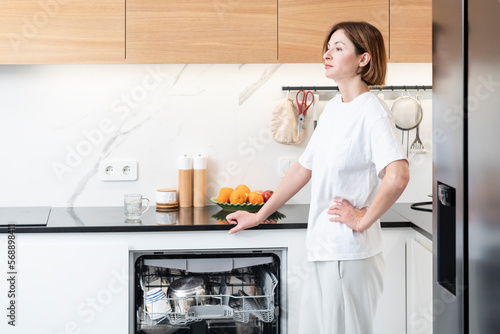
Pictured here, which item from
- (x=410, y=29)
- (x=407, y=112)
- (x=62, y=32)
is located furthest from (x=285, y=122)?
(x=62, y=32)

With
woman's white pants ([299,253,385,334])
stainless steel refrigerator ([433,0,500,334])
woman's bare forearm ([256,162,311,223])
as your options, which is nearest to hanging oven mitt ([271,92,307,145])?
woman's bare forearm ([256,162,311,223])

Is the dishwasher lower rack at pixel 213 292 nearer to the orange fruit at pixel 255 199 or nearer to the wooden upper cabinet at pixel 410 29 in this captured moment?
the orange fruit at pixel 255 199

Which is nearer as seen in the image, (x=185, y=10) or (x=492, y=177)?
(x=492, y=177)

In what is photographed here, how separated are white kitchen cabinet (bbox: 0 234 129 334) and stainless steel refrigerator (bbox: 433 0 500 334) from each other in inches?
60.7

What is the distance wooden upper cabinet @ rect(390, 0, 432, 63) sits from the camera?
7.55 feet

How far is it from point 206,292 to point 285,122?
87 centimetres

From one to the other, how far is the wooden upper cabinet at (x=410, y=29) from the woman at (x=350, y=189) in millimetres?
659

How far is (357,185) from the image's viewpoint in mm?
1702

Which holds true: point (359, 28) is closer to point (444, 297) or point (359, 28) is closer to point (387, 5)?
point (387, 5)

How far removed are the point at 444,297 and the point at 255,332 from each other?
5.51 feet

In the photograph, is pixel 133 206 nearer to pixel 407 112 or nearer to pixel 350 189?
pixel 350 189

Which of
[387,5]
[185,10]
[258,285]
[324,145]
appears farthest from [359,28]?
[258,285]

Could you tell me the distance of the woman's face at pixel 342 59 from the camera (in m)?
1.69

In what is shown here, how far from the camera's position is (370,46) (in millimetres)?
1675
